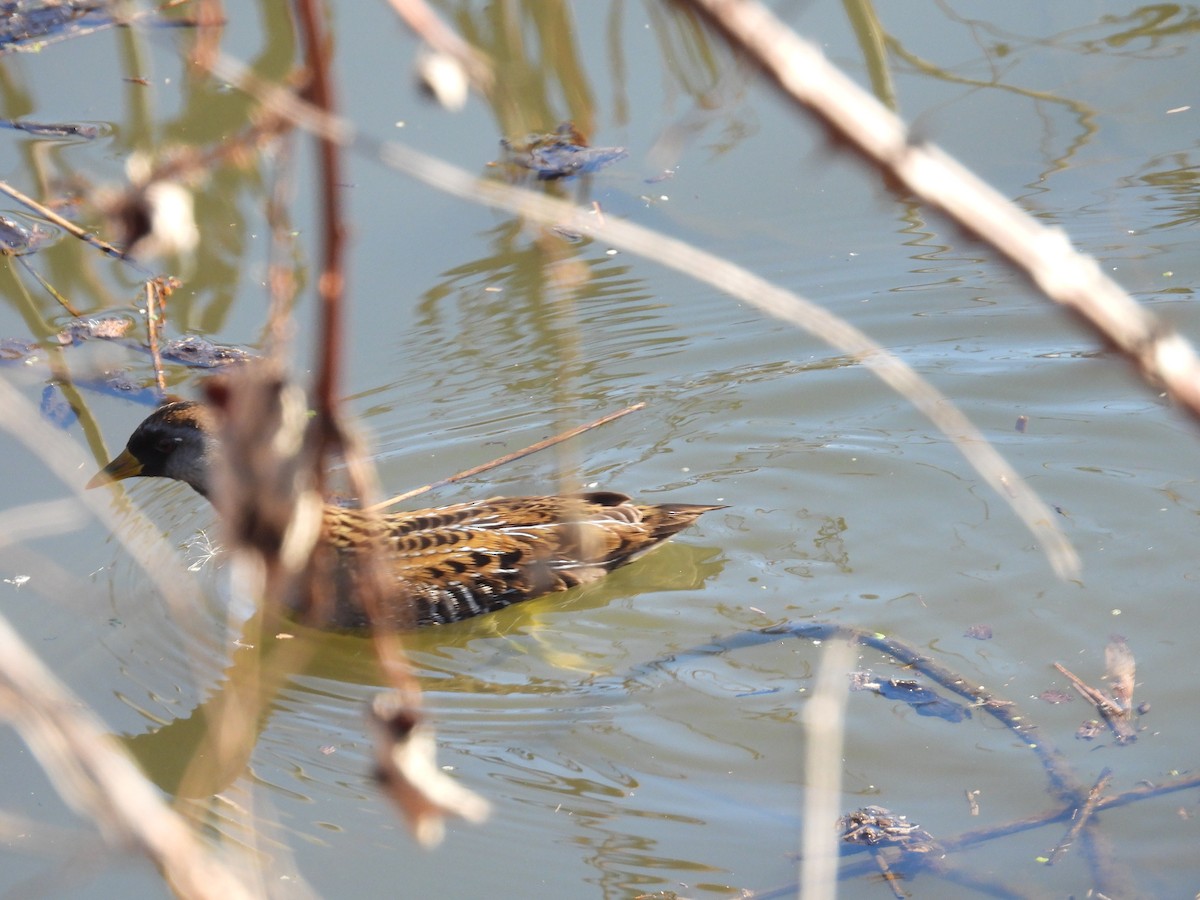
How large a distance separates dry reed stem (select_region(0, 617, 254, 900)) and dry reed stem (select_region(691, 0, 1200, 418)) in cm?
68

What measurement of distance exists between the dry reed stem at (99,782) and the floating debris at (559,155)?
6618mm

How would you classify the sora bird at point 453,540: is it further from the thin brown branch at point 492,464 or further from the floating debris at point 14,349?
the floating debris at point 14,349

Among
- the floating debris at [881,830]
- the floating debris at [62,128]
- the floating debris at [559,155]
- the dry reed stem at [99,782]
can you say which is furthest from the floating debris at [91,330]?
the dry reed stem at [99,782]

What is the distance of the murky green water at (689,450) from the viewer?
14.0 feet

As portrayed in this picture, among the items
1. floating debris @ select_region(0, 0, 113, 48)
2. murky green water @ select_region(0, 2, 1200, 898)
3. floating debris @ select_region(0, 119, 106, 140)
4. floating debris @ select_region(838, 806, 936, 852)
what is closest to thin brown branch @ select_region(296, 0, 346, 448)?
murky green water @ select_region(0, 2, 1200, 898)

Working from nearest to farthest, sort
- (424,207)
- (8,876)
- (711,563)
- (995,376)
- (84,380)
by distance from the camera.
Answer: (8,876), (711,563), (995,376), (84,380), (424,207)

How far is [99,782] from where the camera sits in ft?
3.14

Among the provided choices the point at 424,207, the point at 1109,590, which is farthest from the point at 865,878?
the point at 424,207

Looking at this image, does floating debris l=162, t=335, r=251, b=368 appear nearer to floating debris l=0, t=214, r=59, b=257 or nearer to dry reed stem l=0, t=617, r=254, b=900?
floating debris l=0, t=214, r=59, b=257

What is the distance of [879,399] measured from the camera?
6.17m

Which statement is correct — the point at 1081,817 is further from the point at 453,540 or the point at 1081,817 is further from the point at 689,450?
the point at 453,540

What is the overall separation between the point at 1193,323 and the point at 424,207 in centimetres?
418

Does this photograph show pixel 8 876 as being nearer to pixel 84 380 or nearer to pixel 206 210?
pixel 84 380

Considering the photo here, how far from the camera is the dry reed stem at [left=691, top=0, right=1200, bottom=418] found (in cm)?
78
